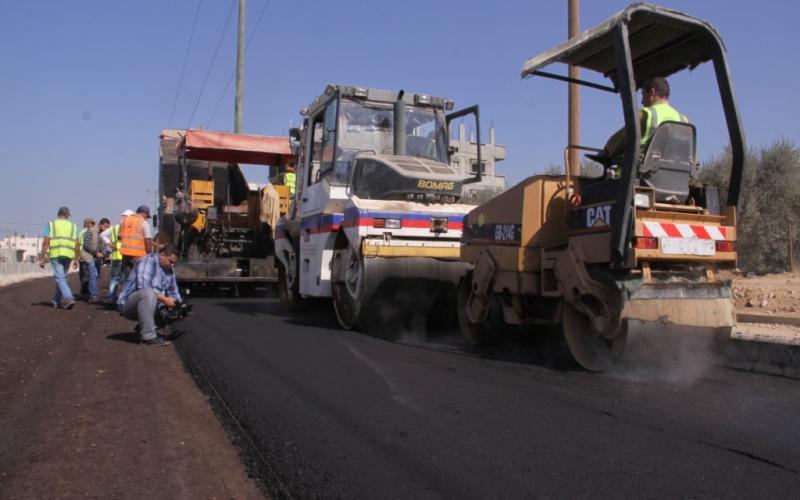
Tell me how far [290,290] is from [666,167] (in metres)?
6.43

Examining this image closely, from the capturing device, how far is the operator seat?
527 centimetres

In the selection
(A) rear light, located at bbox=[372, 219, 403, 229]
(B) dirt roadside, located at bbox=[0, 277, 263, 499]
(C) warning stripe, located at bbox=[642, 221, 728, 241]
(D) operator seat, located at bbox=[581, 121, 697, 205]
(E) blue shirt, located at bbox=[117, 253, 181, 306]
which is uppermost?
(D) operator seat, located at bbox=[581, 121, 697, 205]

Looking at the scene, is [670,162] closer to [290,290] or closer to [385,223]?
[385,223]

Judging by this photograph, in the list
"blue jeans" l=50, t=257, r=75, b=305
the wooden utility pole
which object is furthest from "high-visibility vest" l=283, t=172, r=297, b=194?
the wooden utility pole

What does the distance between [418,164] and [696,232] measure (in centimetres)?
394

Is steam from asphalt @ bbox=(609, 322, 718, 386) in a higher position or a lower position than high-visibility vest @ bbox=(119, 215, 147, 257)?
lower

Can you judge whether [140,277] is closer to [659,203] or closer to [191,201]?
[659,203]

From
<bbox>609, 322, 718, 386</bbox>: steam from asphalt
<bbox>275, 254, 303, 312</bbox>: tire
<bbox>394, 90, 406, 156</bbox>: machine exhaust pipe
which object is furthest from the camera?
<bbox>275, 254, 303, 312</bbox>: tire

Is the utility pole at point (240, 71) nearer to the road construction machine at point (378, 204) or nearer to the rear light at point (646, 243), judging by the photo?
the road construction machine at point (378, 204)

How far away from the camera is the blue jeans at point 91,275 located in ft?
42.3

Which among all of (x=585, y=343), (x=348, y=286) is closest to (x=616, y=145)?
(x=585, y=343)

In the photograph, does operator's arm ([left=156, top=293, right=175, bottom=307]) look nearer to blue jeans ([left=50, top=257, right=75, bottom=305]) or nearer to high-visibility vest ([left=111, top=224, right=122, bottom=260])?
blue jeans ([left=50, top=257, right=75, bottom=305])

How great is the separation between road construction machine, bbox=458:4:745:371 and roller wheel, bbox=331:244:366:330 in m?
1.79

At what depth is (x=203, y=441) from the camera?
4008mm
